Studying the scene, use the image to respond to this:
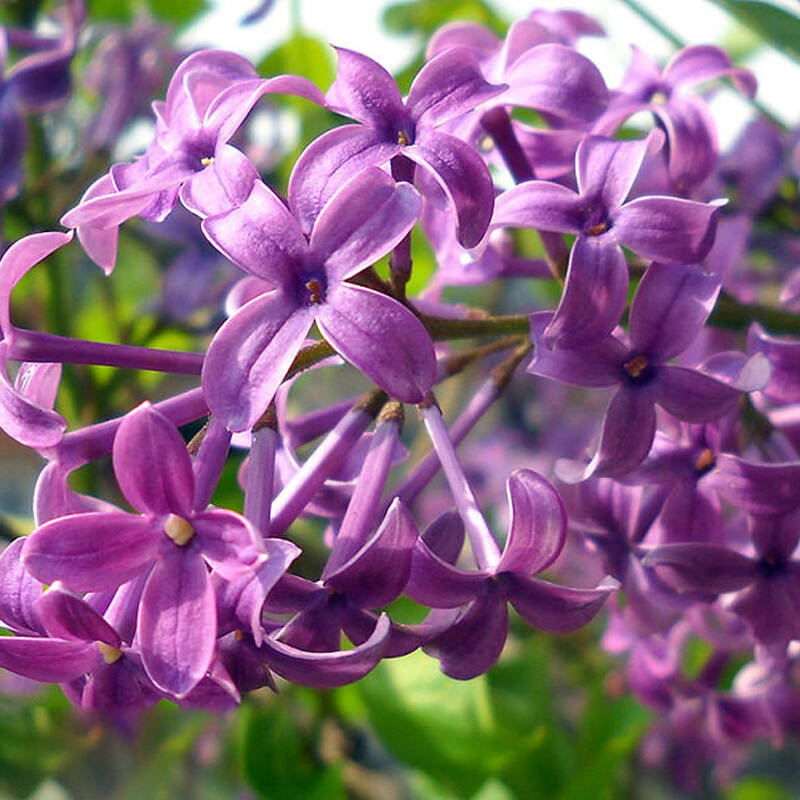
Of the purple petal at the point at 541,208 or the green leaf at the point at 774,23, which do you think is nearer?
the purple petal at the point at 541,208

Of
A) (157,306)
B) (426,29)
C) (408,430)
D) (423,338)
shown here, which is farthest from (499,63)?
(408,430)

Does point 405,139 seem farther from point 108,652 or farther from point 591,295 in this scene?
point 108,652

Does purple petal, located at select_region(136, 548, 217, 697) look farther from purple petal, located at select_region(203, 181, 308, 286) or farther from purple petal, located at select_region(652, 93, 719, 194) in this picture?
purple petal, located at select_region(652, 93, 719, 194)

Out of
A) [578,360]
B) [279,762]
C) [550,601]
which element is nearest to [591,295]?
[578,360]

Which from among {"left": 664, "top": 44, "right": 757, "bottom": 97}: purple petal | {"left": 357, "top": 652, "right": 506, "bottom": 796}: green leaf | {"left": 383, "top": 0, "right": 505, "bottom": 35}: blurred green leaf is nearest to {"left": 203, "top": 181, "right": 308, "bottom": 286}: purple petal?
{"left": 664, "top": 44, "right": 757, "bottom": 97}: purple petal

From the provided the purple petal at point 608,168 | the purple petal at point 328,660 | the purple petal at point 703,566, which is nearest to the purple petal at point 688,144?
the purple petal at point 608,168

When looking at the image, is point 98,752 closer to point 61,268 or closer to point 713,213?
point 61,268

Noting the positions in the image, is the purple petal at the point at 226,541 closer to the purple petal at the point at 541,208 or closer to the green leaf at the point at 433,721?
the purple petal at the point at 541,208
